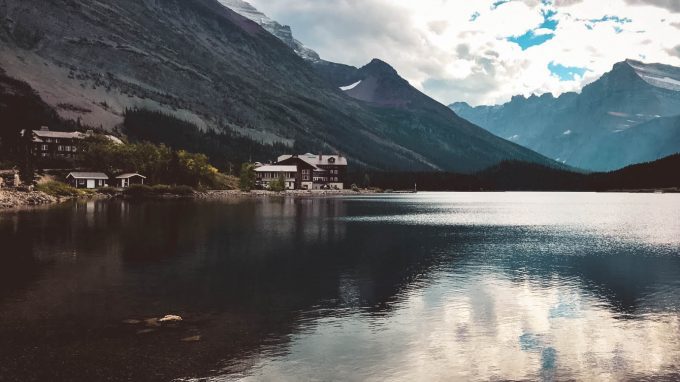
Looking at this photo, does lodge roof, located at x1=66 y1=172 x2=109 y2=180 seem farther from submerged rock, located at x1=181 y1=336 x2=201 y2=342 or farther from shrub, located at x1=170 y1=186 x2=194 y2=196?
submerged rock, located at x1=181 y1=336 x2=201 y2=342

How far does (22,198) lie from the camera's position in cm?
12912

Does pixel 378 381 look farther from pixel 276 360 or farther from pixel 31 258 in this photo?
pixel 31 258

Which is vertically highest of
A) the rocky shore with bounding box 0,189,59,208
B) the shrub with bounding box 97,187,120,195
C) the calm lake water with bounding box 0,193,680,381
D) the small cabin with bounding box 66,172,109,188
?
the small cabin with bounding box 66,172,109,188

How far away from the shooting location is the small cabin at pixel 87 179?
18388 cm

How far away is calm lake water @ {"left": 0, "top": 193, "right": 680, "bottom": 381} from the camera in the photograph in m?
22.7

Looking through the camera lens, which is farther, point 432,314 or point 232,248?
point 232,248

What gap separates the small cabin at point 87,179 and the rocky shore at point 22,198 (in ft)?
137

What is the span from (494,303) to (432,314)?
17.9 feet

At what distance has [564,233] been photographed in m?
81.4

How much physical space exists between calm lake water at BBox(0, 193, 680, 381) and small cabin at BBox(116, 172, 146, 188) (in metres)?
128

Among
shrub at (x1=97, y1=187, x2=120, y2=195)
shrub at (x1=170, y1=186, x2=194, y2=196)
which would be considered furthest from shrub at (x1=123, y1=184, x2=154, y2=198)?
shrub at (x1=170, y1=186, x2=194, y2=196)

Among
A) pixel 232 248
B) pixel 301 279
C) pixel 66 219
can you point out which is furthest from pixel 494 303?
pixel 66 219

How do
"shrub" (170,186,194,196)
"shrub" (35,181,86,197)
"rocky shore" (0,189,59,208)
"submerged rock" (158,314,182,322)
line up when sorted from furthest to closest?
1. "shrub" (170,186,194,196)
2. "shrub" (35,181,86,197)
3. "rocky shore" (0,189,59,208)
4. "submerged rock" (158,314,182,322)

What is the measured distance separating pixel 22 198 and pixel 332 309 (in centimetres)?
12250
